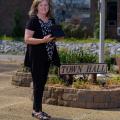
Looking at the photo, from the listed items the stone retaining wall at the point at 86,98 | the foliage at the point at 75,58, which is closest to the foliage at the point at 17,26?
the foliage at the point at 75,58

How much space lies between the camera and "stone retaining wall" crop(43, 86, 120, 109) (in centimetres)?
933

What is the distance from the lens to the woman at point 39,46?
8.21 m

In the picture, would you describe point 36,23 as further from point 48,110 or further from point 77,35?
point 77,35

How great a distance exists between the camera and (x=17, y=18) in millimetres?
29422

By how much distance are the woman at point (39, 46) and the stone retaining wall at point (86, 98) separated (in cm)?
119

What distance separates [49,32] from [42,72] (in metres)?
0.64

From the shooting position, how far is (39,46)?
8227 millimetres

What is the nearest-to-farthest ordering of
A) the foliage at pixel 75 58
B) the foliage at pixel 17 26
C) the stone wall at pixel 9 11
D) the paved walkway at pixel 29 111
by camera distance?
the paved walkway at pixel 29 111
the foliage at pixel 75 58
the foliage at pixel 17 26
the stone wall at pixel 9 11

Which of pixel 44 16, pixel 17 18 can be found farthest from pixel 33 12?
pixel 17 18

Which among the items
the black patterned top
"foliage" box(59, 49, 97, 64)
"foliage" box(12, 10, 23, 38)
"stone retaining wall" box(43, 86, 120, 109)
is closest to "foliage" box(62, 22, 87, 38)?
"foliage" box(12, 10, 23, 38)

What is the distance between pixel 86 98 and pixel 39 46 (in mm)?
1647

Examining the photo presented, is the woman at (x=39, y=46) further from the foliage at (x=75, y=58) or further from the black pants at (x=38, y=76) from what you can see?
the foliage at (x=75, y=58)

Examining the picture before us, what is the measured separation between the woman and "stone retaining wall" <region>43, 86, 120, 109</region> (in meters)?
1.19

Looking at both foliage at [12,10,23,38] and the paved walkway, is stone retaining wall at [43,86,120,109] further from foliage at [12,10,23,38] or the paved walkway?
foliage at [12,10,23,38]
